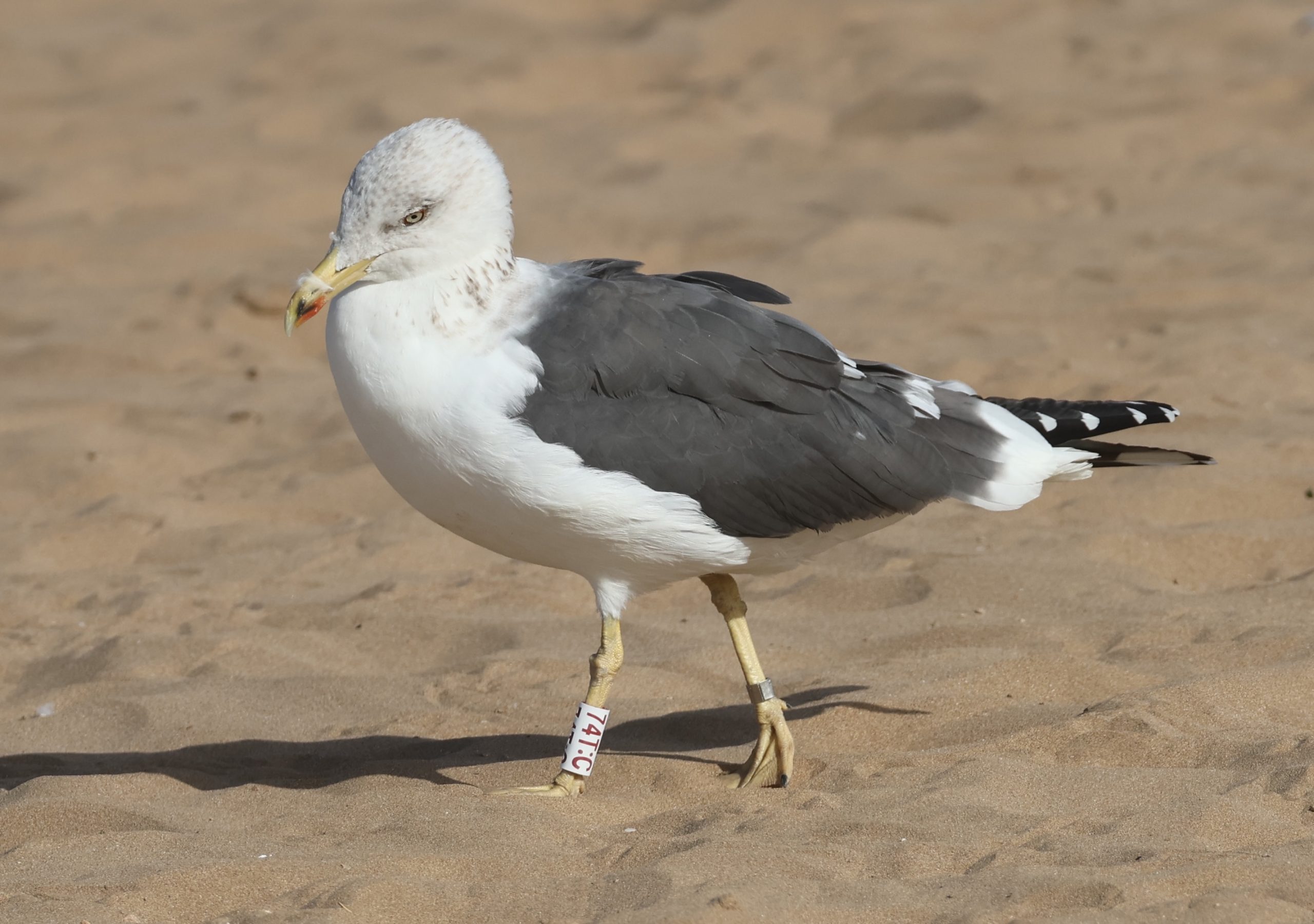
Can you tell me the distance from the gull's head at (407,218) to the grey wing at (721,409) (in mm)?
312

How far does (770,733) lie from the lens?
4.54 metres

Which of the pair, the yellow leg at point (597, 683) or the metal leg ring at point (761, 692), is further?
the metal leg ring at point (761, 692)

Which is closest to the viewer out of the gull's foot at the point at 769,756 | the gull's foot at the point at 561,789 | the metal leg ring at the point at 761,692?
the gull's foot at the point at 561,789

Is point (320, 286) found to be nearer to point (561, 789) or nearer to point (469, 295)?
point (469, 295)

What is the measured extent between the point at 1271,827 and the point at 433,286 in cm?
236

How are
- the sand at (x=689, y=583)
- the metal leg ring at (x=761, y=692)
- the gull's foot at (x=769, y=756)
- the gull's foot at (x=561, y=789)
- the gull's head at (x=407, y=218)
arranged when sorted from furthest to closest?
1. the metal leg ring at (x=761, y=692)
2. the gull's foot at (x=769, y=756)
3. the gull's foot at (x=561, y=789)
4. the gull's head at (x=407, y=218)
5. the sand at (x=689, y=583)

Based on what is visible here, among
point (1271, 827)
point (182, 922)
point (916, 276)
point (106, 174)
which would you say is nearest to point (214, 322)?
point (106, 174)

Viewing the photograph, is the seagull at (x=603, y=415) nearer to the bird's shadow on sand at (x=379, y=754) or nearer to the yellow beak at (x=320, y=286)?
the yellow beak at (x=320, y=286)

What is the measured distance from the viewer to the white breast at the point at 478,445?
4.07 meters

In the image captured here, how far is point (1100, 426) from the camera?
188 inches

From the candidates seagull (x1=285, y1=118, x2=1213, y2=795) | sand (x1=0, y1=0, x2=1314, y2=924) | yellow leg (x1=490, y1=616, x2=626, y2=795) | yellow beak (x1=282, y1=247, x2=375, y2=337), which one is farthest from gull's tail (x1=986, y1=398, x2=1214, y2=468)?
yellow beak (x1=282, y1=247, x2=375, y2=337)

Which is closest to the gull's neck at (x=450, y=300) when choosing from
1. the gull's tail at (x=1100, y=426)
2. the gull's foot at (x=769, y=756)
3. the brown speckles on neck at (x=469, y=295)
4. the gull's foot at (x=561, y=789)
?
the brown speckles on neck at (x=469, y=295)

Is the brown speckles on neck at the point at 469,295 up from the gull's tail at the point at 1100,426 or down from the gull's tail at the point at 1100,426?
up

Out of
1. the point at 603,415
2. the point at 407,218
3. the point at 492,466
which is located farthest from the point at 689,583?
the point at 407,218
